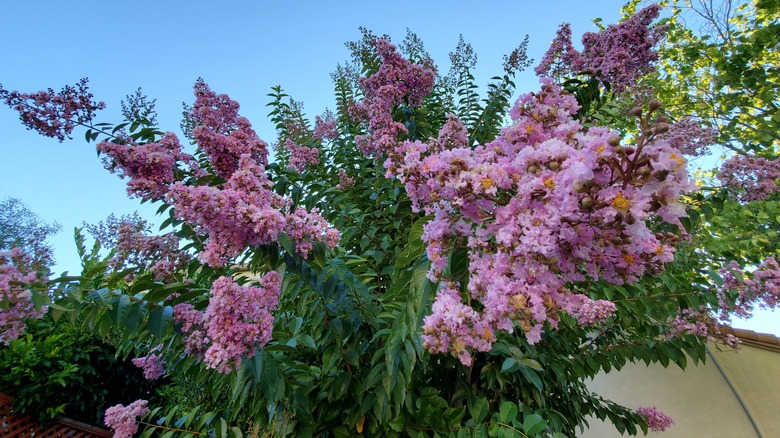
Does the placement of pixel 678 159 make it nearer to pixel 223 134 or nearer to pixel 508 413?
pixel 508 413

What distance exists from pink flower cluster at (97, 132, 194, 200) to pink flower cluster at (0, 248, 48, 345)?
0.42 metres

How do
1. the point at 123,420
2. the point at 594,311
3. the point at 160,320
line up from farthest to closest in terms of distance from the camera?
the point at 123,420 < the point at 594,311 < the point at 160,320

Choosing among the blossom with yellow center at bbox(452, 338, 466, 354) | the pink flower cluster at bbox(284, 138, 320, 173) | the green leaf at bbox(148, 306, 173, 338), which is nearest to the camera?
the blossom with yellow center at bbox(452, 338, 466, 354)

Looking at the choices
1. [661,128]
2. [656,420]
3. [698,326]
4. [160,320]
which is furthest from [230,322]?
[656,420]

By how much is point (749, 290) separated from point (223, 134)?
3.02 m

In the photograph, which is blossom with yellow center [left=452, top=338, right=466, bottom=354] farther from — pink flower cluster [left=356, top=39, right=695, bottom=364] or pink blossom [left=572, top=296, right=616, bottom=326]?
pink blossom [left=572, top=296, right=616, bottom=326]

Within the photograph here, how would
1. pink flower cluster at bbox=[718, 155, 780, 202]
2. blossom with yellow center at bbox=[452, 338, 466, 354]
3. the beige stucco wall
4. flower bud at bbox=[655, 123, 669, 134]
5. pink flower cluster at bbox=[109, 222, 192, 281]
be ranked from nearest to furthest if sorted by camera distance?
flower bud at bbox=[655, 123, 669, 134], blossom with yellow center at bbox=[452, 338, 466, 354], pink flower cluster at bbox=[109, 222, 192, 281], pink flower cluster at bbox=[718, 155, 780, 202], the beige stucco wall

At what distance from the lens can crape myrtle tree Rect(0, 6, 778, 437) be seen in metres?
0.93

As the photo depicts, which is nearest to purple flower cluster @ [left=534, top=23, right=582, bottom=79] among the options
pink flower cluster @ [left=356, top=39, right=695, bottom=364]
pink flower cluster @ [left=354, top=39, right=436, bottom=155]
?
pink flower cluster @ [left=354, top=39, right=436, bottom=155]

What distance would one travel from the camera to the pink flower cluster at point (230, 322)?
129 centimetres

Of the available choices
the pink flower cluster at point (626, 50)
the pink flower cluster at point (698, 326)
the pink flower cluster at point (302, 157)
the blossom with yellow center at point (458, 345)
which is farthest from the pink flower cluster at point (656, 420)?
the pink flower cluster at point (302, 157)

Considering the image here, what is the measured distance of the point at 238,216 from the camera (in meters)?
1.23

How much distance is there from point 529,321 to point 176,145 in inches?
62.6

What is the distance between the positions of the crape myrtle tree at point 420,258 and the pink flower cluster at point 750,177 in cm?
4
